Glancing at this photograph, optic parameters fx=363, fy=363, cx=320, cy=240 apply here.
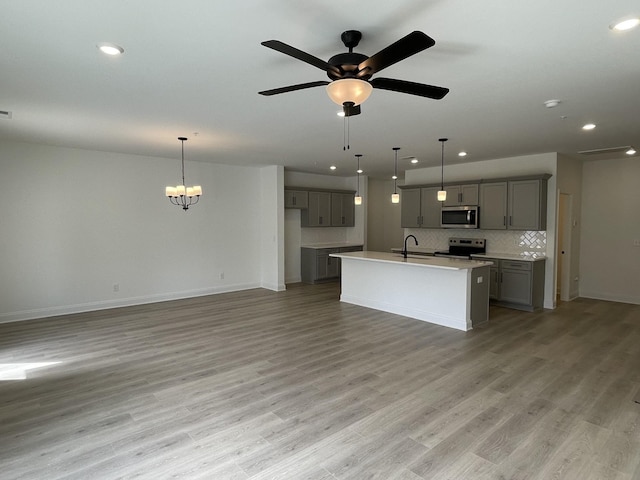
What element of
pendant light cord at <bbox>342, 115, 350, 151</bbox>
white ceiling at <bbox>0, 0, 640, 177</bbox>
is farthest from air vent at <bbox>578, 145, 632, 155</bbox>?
pendant light cord at <bbox>342, 115, 350, 151</bbox>

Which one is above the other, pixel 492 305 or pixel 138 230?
pixel 138 230

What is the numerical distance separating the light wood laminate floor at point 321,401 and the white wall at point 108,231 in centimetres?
82

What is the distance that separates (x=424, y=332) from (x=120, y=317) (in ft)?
15.2

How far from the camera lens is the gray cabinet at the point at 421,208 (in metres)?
7.51

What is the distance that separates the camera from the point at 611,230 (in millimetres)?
6812

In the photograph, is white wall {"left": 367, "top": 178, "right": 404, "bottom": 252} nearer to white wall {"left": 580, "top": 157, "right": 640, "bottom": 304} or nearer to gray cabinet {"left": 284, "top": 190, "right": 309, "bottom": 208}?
gray cabinet {"left": 284, "top": 190, "right": 309, "bottom": 208}

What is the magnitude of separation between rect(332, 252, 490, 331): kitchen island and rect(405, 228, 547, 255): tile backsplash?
166cm

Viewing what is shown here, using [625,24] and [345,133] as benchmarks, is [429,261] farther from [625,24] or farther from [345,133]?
[625,24]

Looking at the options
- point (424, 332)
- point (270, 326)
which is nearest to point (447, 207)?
point (424, 332)

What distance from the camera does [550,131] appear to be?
4.67 metres

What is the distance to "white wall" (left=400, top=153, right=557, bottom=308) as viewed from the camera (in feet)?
20.2

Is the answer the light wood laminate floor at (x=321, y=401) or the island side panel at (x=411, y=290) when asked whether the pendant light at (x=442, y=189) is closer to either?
the island side panel at (x=411, y=290)

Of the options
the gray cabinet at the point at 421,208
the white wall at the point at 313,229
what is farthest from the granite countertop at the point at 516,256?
the white wall at the point at 313,229

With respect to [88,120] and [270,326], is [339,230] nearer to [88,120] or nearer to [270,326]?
[270,326]
